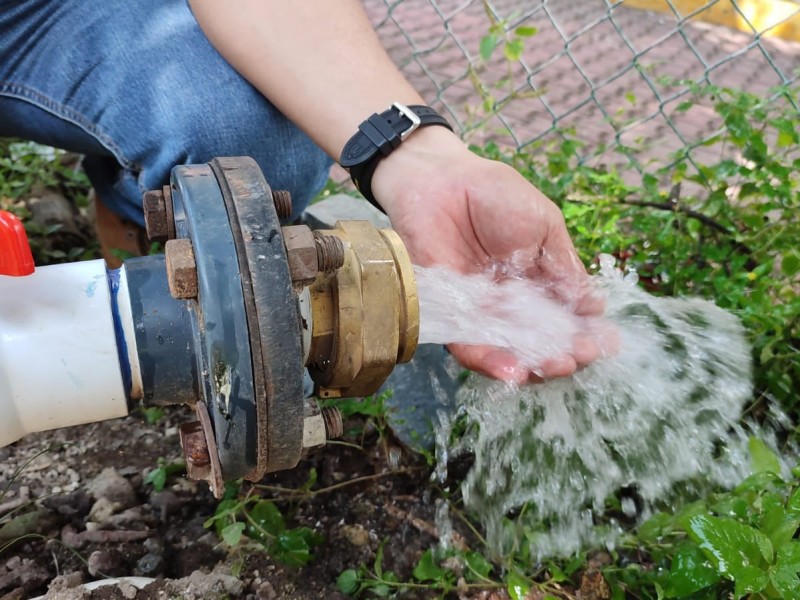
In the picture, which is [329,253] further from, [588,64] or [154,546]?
[588,64]

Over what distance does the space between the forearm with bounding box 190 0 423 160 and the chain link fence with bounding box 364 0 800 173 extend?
4.69 ft

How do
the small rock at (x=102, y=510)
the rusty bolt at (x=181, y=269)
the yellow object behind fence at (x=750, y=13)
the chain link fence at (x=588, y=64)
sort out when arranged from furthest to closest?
the yellow object behind fence at (x=750, y=13) < the chain link fence at (x=588, y=64) < the small rock at (x=102, y=510) < the rusty bolt at (x=181, y=269)

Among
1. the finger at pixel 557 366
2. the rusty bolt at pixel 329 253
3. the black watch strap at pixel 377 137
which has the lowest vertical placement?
the finger at pixel 557 366

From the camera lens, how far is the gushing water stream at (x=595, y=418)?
54.0 inches

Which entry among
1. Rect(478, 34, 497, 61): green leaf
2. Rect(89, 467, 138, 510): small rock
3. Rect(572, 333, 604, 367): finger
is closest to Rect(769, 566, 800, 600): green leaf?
Rect(572, 333, 604, 367): finger

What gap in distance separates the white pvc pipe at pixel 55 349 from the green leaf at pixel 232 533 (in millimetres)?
425

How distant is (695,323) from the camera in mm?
1548

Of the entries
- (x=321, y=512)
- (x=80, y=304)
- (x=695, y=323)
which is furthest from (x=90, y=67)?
(x=695, y=323)

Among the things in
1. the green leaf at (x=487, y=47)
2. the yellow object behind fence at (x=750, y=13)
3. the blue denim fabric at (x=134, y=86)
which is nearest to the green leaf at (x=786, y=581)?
the blue denim fabric at (x=134, y=86)

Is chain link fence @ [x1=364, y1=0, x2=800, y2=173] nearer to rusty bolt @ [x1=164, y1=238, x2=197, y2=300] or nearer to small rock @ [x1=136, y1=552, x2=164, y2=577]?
small rock @ [x1=136, y1=552, x2=164, y2=577]

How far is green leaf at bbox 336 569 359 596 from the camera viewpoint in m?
1.28

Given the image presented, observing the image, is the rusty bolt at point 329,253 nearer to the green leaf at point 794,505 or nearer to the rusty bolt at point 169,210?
the rusty bolt at point 169,210

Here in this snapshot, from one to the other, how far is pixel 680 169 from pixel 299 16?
112 centimetres

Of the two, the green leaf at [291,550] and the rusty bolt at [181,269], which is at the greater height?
the rusty bolt at [181,269]
